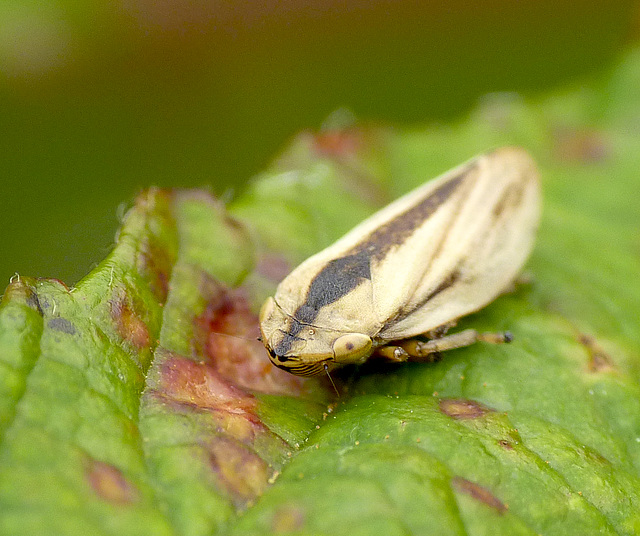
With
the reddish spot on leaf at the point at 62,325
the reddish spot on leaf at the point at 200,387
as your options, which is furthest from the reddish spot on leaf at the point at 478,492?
the reddish spot on leaf at the point at 62,325

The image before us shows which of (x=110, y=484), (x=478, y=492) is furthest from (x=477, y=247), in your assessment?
(x=110, y=484)

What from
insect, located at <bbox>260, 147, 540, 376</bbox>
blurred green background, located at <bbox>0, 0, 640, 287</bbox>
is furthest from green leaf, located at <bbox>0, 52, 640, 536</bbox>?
blurred green background, located at <bbox>0, 0, 640, 287</bbox>

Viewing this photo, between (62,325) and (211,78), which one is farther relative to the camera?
(211,78)

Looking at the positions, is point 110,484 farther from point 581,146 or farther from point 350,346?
point 581,146

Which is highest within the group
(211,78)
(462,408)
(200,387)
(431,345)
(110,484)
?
(211,78)

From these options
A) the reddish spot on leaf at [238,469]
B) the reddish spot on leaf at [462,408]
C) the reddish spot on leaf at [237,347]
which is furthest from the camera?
the reddish spot on leaf at [237,347]

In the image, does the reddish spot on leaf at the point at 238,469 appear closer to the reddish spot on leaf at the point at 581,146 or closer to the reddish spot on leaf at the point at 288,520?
the reddish spot on leaf at the point at 288,520
